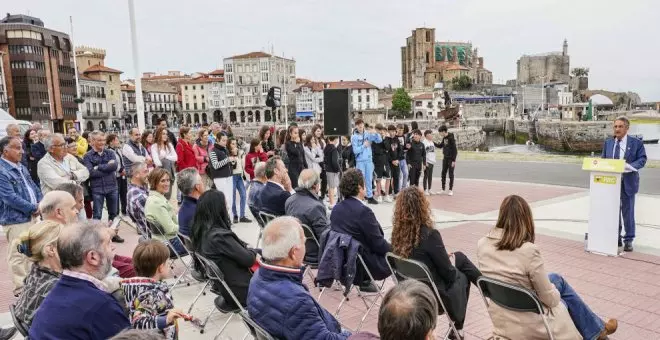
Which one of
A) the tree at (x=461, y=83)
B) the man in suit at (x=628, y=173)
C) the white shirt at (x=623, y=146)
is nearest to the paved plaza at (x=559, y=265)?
the man in suit at (x=628, y=173)

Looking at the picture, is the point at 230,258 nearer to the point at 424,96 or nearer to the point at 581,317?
the point at 581,317

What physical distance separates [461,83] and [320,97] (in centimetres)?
4019

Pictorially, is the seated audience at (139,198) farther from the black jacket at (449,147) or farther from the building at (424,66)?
the building at (424,66)

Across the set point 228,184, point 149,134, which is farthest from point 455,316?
point 149,134

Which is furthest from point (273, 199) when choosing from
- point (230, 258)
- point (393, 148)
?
point (393, 148)

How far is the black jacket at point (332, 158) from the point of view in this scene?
10298 millimetres

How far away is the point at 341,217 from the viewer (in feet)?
14.9

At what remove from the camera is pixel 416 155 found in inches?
449

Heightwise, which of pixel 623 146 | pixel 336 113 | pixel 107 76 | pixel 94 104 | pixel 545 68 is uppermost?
pixel 545 68

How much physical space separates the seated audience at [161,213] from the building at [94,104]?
85317 millimetres

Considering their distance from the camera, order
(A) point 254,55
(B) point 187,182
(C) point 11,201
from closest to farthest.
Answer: (B) point 187,182
(C) point 11,201
(A) point 254,55

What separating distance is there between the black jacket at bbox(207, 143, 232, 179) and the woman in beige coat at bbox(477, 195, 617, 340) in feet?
20.7

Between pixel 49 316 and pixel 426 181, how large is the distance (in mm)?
10446

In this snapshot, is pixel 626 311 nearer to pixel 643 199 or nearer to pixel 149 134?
pixel 643 199
